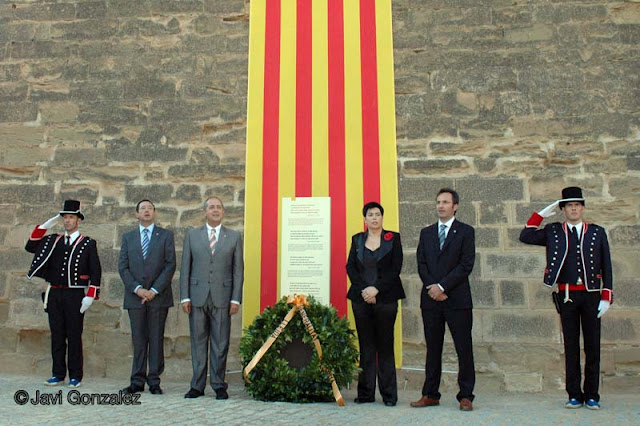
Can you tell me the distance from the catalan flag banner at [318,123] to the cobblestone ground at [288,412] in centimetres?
112

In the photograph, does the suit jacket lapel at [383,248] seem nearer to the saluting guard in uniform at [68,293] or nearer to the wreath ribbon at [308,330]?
the wreath ribbon at [308,330]

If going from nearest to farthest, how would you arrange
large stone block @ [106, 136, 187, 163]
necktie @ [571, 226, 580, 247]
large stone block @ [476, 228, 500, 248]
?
necktie @ [571, 226, 580, 247], large stone block @ [476, 228, 500, 248], large stone block @ [106, 136, 187, 163]

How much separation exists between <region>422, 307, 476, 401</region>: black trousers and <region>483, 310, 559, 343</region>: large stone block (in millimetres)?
1103

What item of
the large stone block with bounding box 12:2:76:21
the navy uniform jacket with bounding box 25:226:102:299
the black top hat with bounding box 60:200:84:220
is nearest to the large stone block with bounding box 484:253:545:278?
the navy uniform jacket with bounding box 25:226:102:299

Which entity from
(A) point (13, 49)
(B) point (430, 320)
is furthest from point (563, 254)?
(A) point (13, 49)

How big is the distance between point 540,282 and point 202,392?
2.88m

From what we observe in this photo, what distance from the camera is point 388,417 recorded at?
3734 mm

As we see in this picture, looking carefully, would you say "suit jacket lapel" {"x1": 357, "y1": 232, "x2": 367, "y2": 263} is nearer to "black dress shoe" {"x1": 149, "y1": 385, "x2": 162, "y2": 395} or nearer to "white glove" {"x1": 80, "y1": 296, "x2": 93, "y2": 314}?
"black dress shoe" {"x1": 149, "y1": 385, "x2": 162, "y2": 395}

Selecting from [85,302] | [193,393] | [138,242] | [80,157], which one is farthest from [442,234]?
[80,157]

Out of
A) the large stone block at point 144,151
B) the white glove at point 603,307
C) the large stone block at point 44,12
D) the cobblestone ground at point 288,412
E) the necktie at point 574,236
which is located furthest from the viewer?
the large stone block at point 44,12

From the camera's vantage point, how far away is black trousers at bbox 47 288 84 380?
15.9ft

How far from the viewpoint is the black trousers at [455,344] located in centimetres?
405

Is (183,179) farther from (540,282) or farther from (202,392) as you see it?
(540,282)

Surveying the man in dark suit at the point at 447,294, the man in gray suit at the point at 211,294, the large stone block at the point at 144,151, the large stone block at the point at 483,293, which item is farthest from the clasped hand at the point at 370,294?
the large stone block at the point at 144,151
